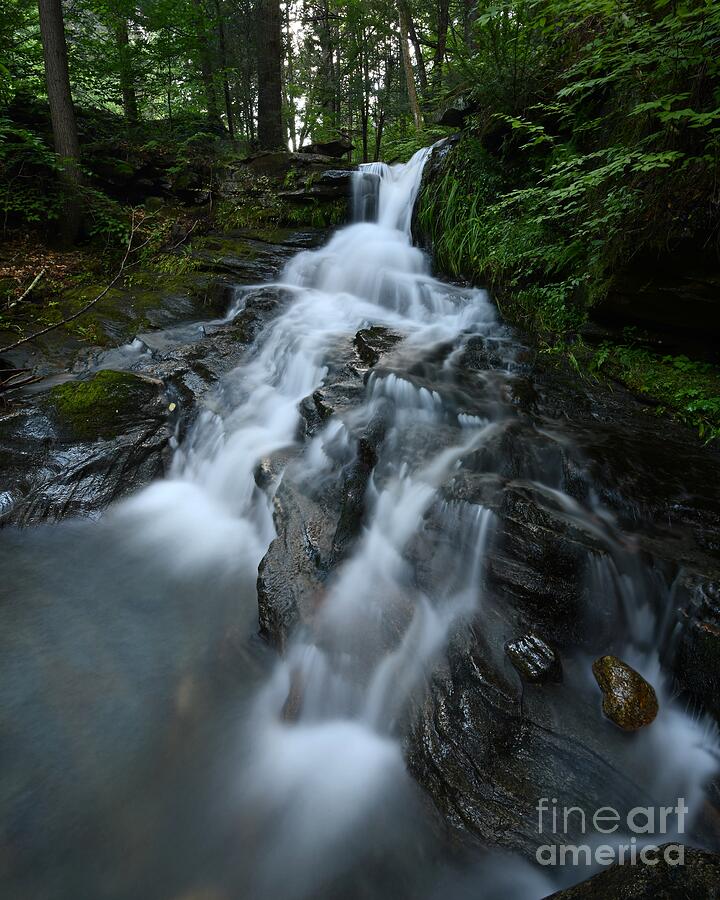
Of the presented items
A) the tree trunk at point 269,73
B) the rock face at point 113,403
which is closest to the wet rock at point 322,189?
the tree trunk at point 269,73

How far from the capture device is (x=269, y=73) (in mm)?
10719

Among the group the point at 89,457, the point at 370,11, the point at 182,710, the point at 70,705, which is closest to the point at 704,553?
the point at 182,710

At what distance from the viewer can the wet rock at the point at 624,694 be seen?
2.46 metres

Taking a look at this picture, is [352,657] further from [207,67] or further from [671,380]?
[207,67]

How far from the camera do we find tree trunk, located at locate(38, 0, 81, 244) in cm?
694

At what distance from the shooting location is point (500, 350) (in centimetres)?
579

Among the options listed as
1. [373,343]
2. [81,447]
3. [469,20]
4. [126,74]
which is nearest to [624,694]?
[373,343]

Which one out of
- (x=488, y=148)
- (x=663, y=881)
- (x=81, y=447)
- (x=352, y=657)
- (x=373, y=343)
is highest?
(x=488, y=148)

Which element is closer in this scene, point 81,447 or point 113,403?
point 81,447

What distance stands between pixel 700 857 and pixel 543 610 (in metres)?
1.41

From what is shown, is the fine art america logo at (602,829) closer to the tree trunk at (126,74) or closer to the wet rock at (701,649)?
the wet rock at (701,649)

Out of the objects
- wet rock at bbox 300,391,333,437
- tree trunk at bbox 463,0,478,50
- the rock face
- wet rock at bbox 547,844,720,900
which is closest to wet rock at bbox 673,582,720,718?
wet rock at bbox 547,844,720,900

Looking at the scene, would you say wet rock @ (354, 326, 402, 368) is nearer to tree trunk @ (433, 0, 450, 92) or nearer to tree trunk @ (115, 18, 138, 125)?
tree trunk @ (115, 18, 138, 125)

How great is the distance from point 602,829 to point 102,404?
17.8 ft
